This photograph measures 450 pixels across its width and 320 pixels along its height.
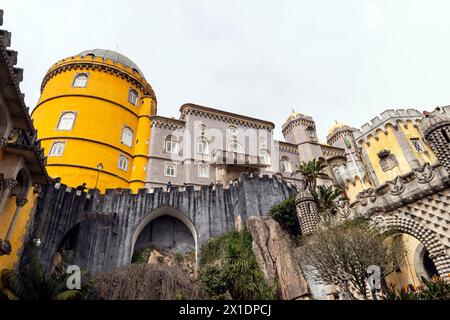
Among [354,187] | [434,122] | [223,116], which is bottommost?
[434,122]

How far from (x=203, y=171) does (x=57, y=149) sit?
13.5m

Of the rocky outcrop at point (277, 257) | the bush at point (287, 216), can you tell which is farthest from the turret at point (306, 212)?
the rocky outcrop at point (277, 257)

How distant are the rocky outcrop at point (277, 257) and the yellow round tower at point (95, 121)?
46.0 ft

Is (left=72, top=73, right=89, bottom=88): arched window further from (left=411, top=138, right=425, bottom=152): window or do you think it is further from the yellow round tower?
(left=411, top=138, right=425, bottom=152): window

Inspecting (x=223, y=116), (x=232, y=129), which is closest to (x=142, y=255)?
(x=232, y=129)

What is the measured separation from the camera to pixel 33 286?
40.4ft

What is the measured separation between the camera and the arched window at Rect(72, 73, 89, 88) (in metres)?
30.5

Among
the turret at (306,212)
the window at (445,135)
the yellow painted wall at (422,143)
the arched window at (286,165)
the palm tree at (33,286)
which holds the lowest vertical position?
the palm tree at (33,286)

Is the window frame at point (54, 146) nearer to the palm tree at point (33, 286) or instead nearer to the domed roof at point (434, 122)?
the palm tree at point (33, 286)

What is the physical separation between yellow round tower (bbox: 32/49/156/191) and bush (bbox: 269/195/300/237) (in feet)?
45.7

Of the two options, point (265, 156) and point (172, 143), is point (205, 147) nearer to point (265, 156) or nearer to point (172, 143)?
point (172, 143)

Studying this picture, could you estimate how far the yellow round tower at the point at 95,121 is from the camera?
26.1 meters
